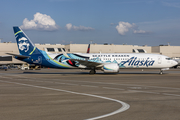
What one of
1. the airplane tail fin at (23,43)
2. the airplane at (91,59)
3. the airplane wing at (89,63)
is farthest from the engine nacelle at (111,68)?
the airplane tail fin at (23,43)

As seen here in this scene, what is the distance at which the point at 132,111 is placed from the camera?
10.1m

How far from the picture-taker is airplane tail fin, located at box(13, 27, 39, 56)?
44.9 m

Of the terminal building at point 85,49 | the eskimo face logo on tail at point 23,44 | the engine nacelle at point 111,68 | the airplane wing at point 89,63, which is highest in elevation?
the terminal building at point 85,49

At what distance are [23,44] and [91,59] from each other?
14.9 meters

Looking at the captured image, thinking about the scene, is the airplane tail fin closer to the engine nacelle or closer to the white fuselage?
the engine nacelle

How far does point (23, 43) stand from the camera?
45156 mm

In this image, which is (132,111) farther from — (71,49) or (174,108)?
(71,49)

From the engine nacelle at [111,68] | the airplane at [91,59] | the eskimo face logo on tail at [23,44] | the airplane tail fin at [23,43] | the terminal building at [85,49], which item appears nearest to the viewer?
the engine nacelle at [111,68]

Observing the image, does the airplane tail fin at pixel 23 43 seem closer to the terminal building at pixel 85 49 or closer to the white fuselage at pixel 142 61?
the white fuselage at pixel 142 61

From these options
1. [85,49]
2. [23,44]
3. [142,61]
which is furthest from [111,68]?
[85,49]

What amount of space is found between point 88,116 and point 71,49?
101 meters

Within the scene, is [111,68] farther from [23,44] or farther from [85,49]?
[85,49]

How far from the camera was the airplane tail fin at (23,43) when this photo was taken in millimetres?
44938

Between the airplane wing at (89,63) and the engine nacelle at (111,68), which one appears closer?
the engine nacelle at (111,68)
